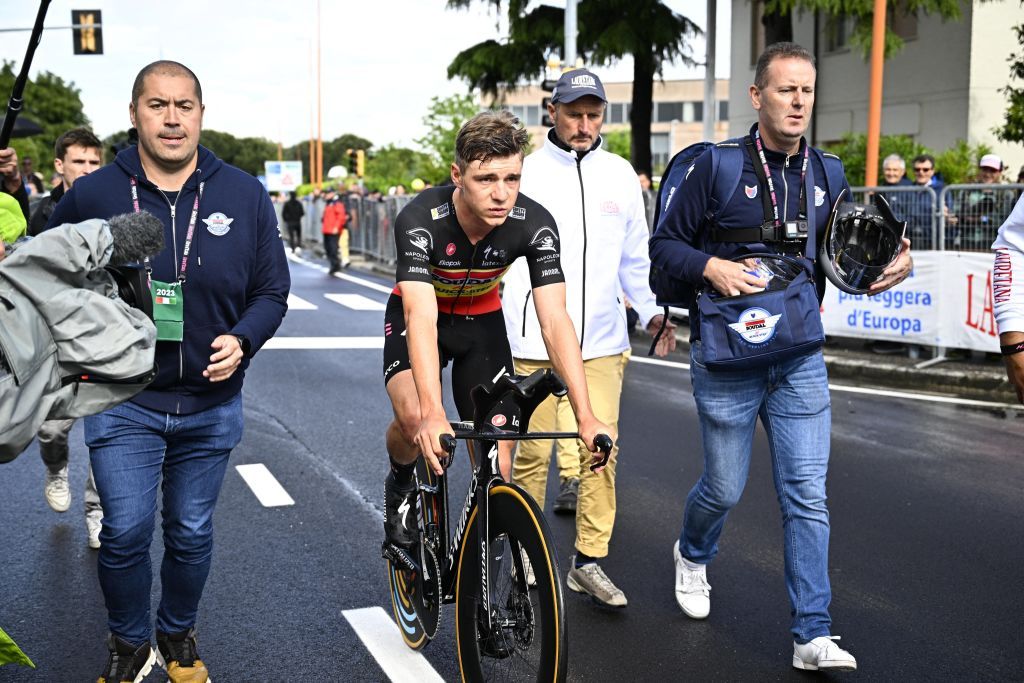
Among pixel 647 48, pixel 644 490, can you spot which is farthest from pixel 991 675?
pixel 647 48

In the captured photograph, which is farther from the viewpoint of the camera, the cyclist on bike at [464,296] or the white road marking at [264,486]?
the white road marking at [264,486]

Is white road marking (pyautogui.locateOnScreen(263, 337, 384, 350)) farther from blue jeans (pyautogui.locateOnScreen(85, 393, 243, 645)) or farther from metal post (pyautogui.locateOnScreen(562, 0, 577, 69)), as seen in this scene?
blue jeans (pyautogui.locateOnScreen(85, 393, 243, 645))

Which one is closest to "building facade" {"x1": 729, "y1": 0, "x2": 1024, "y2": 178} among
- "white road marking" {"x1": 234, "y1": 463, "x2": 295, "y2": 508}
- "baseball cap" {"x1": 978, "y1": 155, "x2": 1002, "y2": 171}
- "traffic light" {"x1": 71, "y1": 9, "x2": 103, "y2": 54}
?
"baseball cap" {"x1": 978, "y1": 155, "x2": 1002, "y2": 171}

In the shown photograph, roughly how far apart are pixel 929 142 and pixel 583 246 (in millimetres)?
23374

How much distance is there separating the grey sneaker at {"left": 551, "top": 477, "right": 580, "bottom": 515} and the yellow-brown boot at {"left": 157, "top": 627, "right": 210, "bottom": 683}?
273cm

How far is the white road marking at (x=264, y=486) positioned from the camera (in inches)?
260

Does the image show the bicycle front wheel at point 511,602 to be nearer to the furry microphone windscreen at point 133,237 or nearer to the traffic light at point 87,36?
the furry microphone windscreen at point 133,237

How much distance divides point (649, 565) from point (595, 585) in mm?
665

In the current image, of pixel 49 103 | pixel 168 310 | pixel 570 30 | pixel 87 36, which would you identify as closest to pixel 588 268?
pixel 168 310

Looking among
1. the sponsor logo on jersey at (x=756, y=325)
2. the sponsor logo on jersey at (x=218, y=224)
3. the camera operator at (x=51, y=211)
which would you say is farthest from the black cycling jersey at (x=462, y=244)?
the camera operator at (x=51, y=211)

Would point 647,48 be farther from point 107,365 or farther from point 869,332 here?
point 107,365

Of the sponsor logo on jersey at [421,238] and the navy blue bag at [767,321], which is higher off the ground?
the sponsor logo on jersey at [421,238]

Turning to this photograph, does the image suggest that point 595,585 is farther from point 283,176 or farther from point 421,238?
point 283,176

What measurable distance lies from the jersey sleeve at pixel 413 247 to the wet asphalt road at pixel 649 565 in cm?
146
